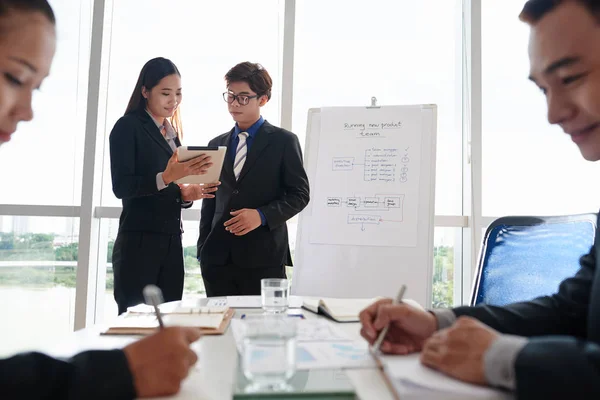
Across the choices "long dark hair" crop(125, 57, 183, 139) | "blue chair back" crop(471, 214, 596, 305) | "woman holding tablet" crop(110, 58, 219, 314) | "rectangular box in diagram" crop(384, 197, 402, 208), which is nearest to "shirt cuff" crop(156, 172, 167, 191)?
"woman holding tablet" crop(110, 58, 219, 314)

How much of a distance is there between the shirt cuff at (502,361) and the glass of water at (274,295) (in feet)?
2.41

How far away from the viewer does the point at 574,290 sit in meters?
1.04

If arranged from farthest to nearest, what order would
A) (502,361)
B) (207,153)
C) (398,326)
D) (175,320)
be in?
(207,153), (175,320), (398,326), (502,361)

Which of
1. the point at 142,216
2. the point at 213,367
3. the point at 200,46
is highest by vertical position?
the point at 200,46

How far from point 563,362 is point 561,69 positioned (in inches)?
19.7

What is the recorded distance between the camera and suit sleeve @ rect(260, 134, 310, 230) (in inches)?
90.3

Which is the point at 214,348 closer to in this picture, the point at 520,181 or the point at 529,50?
the point at 529,50

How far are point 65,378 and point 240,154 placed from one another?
6.21 ft

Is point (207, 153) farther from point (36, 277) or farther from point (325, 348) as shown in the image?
point (36, 277)

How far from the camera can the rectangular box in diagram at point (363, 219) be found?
279 cm

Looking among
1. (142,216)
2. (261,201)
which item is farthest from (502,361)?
(142,216)

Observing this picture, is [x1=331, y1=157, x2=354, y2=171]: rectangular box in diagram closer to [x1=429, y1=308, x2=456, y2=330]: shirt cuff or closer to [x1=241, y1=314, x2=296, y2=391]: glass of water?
[x1=429, y1=308, x2=456, y2=330]: shirt cuff

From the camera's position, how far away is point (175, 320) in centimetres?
116

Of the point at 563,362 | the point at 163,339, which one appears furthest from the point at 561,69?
the point at 163,339
